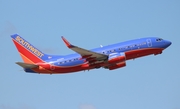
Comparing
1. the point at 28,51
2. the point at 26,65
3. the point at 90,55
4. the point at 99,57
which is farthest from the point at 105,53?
the point at 28,51

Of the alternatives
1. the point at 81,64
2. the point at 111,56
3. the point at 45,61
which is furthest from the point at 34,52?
the point at 111,56

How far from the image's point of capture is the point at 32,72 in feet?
275

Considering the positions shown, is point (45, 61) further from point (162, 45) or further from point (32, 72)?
point (162, 45)

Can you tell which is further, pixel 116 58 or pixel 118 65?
pixel 118 65

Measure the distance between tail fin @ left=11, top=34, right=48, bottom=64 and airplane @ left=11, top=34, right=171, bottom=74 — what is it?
211mm

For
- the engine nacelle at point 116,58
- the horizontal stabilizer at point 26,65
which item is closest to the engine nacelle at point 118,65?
the engine nacelle at point 116,58

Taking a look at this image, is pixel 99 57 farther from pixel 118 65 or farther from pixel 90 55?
pixel 118 65

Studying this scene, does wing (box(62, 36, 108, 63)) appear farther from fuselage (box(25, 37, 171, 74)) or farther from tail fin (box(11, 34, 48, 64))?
tail fin (box(11, 34, 48, 64))

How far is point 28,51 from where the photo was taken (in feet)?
287

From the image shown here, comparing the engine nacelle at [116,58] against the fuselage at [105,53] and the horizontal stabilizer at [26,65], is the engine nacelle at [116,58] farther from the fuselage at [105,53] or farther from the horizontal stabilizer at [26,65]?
the horizontal stabilizer at [26,65]

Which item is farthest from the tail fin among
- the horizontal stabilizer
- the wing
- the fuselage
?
the wing

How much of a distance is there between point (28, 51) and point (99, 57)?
15206 mm

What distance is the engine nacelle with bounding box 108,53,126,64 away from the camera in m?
80.1

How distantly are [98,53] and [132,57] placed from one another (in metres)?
6.67
